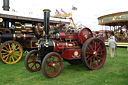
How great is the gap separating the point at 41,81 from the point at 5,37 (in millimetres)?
3241

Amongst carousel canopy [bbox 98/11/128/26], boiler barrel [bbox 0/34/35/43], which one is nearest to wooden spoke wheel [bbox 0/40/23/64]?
boiler barrel [bbox 0/34/35/43]

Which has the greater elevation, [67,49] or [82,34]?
[82,34]

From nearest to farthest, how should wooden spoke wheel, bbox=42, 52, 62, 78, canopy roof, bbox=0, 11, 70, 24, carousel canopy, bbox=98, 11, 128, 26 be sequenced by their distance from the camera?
wooden spoke wheel, bbox=42, 52, 62, 78 < canopy roof, bbox=0, 11, 70, 24 < carousel canopy, bbox=98, 11, 128, 26

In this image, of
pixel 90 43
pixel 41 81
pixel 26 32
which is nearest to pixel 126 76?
pixel 90 43

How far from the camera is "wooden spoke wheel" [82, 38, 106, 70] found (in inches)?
148

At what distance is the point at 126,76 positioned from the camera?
11.0 ft

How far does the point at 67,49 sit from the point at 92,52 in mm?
843

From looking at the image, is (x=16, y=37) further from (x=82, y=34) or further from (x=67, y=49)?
(x=82, y=34)

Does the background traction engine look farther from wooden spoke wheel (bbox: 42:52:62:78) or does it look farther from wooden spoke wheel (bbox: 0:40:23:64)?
wooden spoke wheel (bbox: 42:52:62:78)

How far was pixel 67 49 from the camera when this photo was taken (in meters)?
3.78

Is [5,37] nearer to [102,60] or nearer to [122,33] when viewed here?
[102,60]

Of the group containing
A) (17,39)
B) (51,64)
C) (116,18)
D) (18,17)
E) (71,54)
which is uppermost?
(116,18)

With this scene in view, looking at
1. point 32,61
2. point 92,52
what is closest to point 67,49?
point 92,52

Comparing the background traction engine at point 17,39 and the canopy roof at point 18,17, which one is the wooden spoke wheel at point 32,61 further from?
the canopy roof at point 18,17
